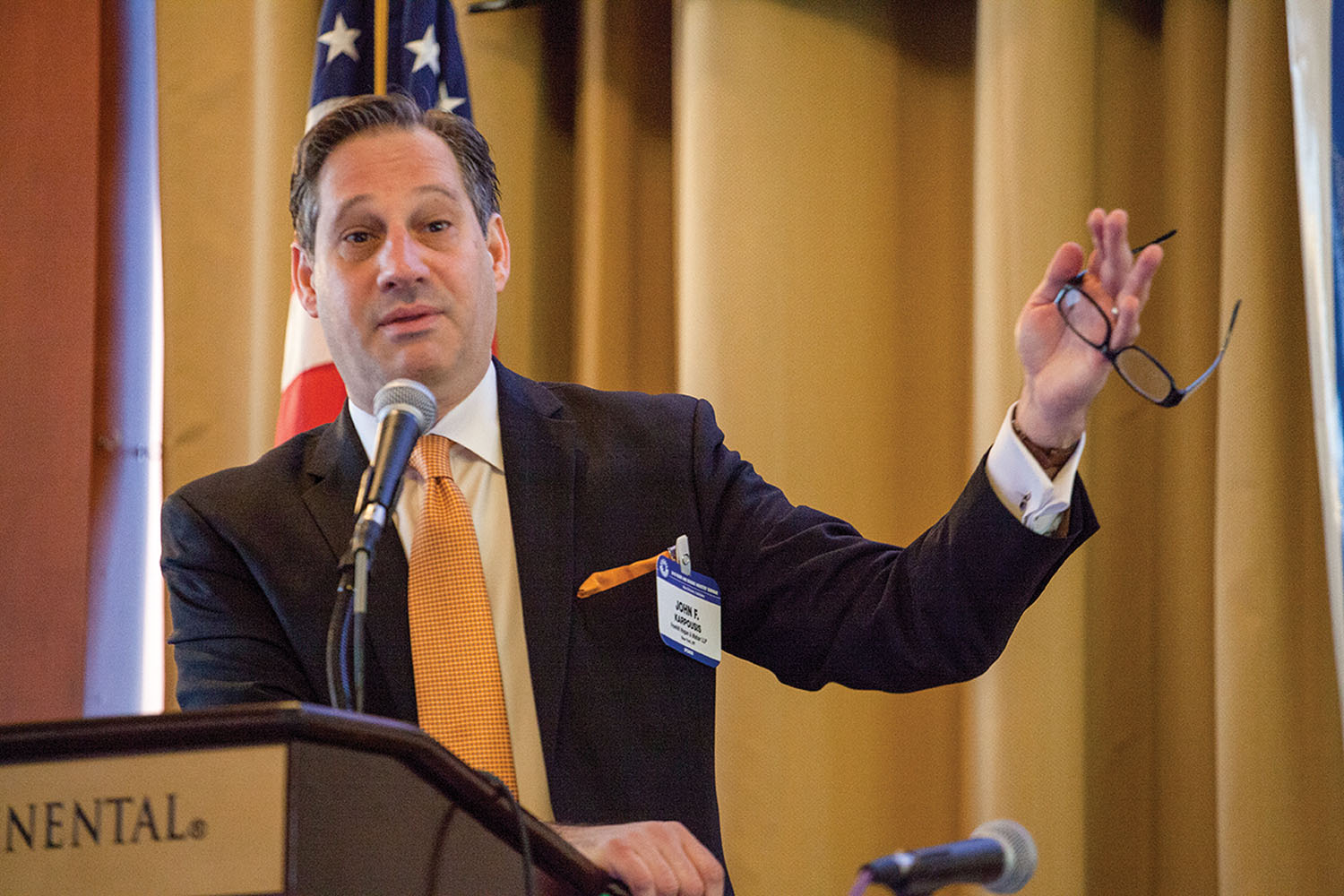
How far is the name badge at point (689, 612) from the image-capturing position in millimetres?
1708

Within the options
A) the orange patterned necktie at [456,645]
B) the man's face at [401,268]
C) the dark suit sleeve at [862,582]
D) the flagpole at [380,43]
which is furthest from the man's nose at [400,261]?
the flagpole at [380,43]

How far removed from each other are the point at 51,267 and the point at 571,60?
1.33 meters

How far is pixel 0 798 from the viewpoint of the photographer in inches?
36.7

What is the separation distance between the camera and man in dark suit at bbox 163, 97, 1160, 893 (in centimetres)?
152

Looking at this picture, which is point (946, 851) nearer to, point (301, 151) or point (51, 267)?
point (301, 151)

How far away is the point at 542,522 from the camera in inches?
69.1

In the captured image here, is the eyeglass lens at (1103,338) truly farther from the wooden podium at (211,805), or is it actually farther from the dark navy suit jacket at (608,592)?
the wooden podium at (211,805)

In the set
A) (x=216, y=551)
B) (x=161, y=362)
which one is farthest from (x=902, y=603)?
(x=161, y=362)

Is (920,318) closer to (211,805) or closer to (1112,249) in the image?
(1112,249)

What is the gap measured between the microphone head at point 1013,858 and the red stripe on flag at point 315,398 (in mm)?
2022

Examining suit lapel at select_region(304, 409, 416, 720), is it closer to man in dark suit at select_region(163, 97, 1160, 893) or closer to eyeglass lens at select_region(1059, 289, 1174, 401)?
man in dark suit at select_region(163, 97, 1160, 893)

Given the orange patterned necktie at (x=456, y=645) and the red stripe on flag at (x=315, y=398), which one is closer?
the orange patterned necktie at (x=456, y=645)

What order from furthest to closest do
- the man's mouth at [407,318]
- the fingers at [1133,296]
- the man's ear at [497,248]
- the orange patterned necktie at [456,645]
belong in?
the man's ear at [497,248], the man's mouth at [407,318], the orange patterned necktie at [456,645], the fingers at [1133,296]

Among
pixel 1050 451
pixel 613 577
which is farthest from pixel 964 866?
pixel 613 577
